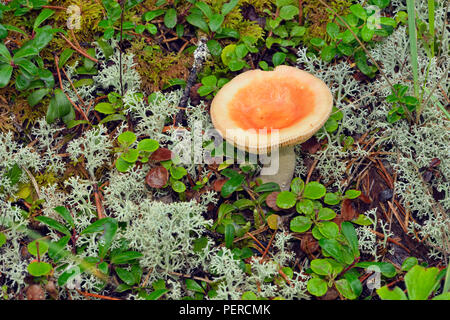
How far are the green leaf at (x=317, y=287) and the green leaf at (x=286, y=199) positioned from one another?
497 mm

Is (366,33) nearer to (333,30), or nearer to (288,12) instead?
(333,30)

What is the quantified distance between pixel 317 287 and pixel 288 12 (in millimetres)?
2020

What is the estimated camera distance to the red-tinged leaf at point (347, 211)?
9.05 feet

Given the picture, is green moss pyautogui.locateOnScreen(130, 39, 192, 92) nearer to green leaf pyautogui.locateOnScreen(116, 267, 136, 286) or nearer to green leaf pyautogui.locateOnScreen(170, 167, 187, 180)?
green leaf pyautogui.locateOnScreen(170, 167, 187, 180)

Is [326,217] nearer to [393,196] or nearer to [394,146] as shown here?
[393,196]

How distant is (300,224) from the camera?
2.69m

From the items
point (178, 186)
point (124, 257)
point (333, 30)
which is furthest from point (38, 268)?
point (333, 30)

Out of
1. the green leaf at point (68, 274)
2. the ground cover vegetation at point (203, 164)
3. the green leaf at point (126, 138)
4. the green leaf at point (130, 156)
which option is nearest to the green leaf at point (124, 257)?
the ground cover vegetation at point (203, 164)

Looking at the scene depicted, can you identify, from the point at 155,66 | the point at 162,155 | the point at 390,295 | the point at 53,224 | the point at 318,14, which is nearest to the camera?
the point at 390,295

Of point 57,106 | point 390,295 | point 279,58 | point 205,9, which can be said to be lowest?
point 390,295

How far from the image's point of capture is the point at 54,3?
3.24m

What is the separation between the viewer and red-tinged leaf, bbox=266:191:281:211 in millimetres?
2826

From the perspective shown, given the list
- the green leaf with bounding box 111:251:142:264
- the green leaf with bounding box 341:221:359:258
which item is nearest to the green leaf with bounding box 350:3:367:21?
the green leaf with bounding box 341:221:359:258
